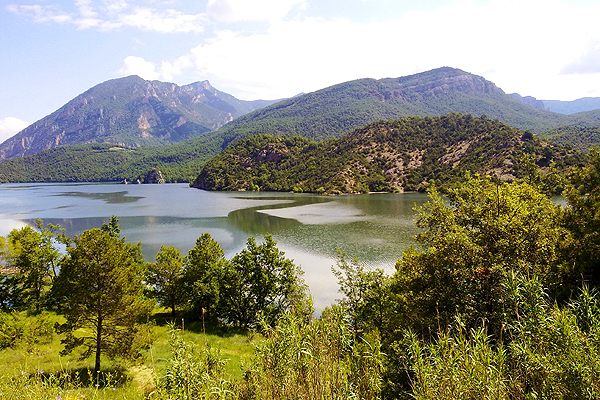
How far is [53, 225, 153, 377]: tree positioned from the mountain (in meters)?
114

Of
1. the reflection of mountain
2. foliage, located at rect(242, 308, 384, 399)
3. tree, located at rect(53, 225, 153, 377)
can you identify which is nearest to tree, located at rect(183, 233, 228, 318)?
tree, located at rect(53, 225, 153, 377)

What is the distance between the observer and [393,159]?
158375mm

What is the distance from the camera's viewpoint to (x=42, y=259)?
2986 centimetres

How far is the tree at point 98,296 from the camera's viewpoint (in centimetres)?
1580

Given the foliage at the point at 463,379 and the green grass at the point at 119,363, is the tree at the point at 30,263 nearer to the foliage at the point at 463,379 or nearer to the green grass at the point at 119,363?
the green grass at the point at 119,363

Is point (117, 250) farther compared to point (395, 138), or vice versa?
point (395, 138)

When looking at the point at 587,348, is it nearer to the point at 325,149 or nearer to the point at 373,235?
the point at 373,235

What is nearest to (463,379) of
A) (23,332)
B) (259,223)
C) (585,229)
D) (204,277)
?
(585,229)

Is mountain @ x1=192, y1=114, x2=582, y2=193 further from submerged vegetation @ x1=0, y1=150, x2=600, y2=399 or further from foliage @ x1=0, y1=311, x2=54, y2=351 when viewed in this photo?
foliage @ x1=0, y1=311, x2=54, y2=351

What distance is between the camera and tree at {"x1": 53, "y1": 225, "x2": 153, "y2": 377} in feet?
51.9

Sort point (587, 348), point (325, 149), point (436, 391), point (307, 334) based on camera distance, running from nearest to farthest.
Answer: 1. point (436, 391)
2. point (587, 348)
3. point (307, 334)
4. point (325, 149)

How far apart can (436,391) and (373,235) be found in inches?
1828

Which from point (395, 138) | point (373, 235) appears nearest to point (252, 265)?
point (373, 235)

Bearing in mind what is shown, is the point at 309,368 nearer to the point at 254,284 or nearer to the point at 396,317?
the point at 396,317
